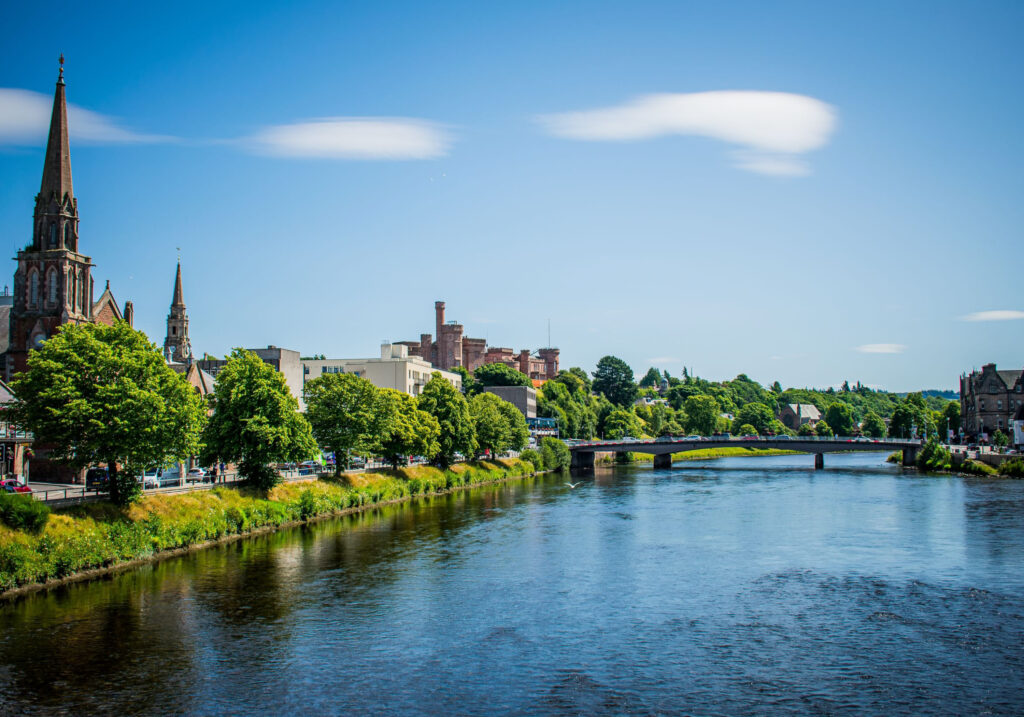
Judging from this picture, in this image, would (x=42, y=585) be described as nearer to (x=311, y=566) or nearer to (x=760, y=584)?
(x=311, y=566)

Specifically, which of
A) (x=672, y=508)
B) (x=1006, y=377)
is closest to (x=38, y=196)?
(x=672, y=508)

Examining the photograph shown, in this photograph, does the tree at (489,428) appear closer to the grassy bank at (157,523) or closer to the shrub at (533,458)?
the shrub at (533,458)

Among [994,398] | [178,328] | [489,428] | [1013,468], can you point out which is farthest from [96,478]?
[994,398]

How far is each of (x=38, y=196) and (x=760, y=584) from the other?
218 ft

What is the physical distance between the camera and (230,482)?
67.1 metres

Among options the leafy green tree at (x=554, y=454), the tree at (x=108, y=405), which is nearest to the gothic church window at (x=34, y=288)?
the tree at (x=108, y=405)

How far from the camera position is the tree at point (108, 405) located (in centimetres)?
4866

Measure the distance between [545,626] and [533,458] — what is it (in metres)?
102

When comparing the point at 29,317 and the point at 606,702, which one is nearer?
the point at 606,702

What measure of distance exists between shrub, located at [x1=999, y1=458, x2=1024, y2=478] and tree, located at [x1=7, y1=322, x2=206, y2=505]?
9846cm

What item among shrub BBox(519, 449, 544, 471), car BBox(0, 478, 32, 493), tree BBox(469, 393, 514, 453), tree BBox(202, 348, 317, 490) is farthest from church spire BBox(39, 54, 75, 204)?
shrub BBox(519, 449, 544, 471)

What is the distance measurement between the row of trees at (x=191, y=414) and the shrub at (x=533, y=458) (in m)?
29.0

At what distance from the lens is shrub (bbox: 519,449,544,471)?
136625mm

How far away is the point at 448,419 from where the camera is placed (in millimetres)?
105000
